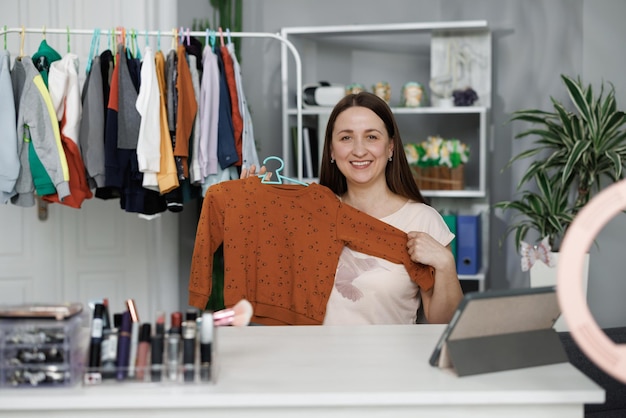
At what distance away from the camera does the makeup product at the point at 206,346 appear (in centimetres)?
131

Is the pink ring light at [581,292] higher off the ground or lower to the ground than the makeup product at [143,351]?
higher

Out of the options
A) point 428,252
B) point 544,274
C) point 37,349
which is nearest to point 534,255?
point 544,274

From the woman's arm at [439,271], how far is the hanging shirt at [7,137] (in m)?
1.95

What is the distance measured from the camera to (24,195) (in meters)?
3.47

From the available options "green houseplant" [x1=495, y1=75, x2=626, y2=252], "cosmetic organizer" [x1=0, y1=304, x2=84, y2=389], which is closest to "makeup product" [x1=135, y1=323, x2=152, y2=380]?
Answer: "cosmetic organizer" [x1=0, y1=304, x2=84, y2=389]

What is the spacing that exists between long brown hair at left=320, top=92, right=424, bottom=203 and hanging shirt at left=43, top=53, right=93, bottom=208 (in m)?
1.44

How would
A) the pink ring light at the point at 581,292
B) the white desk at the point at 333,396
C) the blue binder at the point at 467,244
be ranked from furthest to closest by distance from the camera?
the blue binder at the point at 467,244 → the white desk at the point at 333,396 → the pink ring light at the point at 581,292

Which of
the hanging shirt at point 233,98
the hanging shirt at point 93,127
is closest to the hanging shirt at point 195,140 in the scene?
the hanging shirt at point 233,98

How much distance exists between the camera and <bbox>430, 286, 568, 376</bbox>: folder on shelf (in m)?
1.36

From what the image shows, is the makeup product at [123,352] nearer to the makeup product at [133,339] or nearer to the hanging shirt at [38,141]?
the makeup product at [133,339]

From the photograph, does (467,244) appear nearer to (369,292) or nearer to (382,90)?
(382,90)

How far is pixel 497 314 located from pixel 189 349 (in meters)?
0.54

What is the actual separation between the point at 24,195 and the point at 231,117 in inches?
39.5

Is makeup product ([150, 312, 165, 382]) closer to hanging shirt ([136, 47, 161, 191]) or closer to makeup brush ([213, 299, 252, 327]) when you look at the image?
makeup brush ([213, 299, 252, 327])
